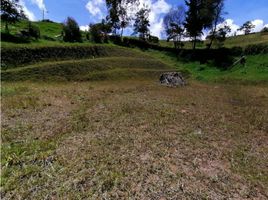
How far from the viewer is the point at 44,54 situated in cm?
3759

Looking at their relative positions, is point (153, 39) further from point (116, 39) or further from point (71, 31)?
point (71, 31)

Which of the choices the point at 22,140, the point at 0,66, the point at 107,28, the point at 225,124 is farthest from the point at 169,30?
the point at 22,140

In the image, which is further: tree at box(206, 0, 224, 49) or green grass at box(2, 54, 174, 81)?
tree at box(206, 0, 224, 49)

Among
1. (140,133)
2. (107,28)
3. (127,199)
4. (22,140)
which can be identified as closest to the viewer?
(127,199)

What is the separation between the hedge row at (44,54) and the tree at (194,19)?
2292 cm

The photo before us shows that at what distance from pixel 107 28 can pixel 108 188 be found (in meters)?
59.9

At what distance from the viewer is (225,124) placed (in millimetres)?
16500

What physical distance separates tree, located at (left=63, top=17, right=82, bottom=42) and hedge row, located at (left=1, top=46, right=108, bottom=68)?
732cm

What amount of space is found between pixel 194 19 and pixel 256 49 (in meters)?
16.7

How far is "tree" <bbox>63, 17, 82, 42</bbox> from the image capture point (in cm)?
5078

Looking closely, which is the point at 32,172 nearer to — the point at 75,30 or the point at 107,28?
the point at 75,30

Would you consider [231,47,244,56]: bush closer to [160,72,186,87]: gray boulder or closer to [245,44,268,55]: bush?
[245,44,268,55]: bush

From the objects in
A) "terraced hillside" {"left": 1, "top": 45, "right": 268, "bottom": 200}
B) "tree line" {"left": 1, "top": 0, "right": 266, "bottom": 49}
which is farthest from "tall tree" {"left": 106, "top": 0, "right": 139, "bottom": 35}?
"terraced hillside" {"left": 1, "top": 45, "right": 268, "bottom": 200}

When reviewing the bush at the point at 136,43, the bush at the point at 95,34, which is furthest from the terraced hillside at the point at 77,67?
the bush at the point at 136,43
